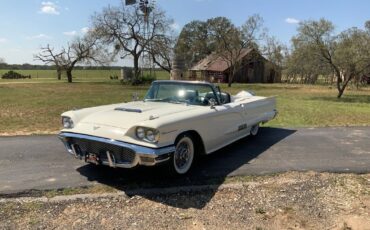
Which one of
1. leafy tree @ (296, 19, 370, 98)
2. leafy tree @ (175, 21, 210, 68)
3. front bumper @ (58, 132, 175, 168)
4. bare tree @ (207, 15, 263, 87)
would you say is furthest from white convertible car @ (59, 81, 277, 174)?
leafy tree @ (175, 21, 210, 68)

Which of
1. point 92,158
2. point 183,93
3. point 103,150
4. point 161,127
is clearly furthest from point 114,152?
point 183,93

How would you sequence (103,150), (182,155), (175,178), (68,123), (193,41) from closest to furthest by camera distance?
(103,150) < (175,178) < (182,155) < (68,123) < (193,41)

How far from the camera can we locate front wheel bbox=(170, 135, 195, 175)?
499 cm

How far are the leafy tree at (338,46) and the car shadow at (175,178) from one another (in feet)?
59.9

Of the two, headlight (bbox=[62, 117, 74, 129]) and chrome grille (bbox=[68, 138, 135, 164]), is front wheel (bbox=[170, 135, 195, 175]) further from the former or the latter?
headlight (bbox=[62, 117, 74, 129])

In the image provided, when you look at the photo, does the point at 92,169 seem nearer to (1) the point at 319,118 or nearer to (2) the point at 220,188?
(2) the point at 220,188

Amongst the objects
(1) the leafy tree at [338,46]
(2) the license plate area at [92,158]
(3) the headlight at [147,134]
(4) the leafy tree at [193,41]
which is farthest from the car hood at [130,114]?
(4) the leafy tree at [193,41]

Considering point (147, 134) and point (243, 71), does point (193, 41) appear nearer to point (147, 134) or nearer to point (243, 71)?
point (243, 71)

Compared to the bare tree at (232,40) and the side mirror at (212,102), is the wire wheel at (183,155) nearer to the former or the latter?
the side mirror at (212,102)

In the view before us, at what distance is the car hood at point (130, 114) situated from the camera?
488 cm

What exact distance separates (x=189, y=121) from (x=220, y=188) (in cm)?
104

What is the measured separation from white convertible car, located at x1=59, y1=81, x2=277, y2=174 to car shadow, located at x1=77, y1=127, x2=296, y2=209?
230mm

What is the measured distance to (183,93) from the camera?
6262 mm

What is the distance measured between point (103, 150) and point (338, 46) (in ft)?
71.1
